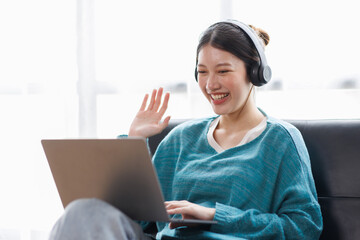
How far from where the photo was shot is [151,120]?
147 cm

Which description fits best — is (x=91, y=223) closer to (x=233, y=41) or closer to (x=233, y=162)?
(x=233, y=162)

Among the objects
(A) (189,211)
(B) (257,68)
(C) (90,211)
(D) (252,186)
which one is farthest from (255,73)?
(C) (90,211)

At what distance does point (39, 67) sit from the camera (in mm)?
2373

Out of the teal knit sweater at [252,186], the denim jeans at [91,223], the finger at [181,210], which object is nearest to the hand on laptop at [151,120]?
the teal knit sweater at [252,186]

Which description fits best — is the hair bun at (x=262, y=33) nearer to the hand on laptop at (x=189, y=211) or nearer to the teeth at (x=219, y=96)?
the teeth at (x=219, y=96)

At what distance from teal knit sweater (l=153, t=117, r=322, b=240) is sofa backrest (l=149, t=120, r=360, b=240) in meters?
0.07

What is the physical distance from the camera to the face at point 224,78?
1389mm

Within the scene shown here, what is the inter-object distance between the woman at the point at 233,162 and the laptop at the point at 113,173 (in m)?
0.09

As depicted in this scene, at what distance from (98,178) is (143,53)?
1177 mm

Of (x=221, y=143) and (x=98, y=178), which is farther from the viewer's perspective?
(x=221, y=143)

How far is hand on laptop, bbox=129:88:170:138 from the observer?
4.75 ft

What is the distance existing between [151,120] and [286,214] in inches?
20.5

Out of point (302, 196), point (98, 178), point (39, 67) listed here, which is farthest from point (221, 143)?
point (39, 67)

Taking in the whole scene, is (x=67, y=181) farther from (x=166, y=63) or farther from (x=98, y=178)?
(x=166, y=63)
